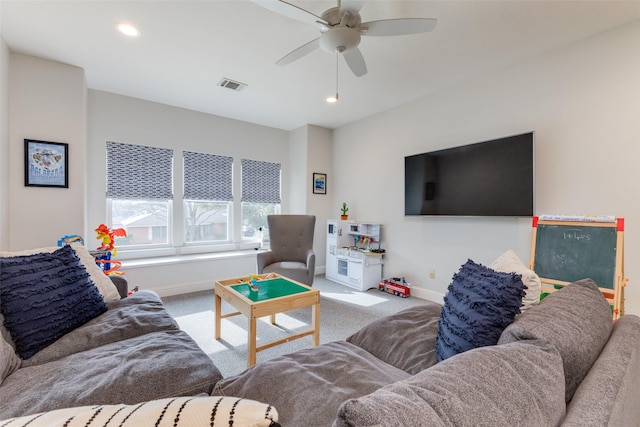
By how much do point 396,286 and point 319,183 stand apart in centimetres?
220

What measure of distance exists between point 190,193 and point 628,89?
491cm

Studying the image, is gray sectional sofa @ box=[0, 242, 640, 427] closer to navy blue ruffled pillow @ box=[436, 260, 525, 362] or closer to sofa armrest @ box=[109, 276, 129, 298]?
navy blue ruffled pillow @ box=[436, 260, 525, 362]

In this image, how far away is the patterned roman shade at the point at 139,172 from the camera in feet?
11.9

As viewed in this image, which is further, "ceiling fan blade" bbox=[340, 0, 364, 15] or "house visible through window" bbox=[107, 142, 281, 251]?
"house visible through window" bbox=[107, 142, 281, 251]

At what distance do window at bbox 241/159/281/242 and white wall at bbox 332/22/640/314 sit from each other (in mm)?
1870

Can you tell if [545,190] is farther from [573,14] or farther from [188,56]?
[188,56]

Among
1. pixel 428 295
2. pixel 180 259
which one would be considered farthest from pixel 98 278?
pixel 428 295

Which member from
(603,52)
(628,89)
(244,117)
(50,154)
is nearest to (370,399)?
(628,89)

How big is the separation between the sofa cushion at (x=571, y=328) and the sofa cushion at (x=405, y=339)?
0.50 metres

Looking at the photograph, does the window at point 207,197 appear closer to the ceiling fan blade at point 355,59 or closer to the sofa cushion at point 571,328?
the ceiling fan blade at point 355,59

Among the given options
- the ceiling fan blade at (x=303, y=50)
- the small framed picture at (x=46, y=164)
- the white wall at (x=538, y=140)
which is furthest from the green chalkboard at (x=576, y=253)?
the small framed picture at (x=46, y=164)

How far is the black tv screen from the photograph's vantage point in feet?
8.87

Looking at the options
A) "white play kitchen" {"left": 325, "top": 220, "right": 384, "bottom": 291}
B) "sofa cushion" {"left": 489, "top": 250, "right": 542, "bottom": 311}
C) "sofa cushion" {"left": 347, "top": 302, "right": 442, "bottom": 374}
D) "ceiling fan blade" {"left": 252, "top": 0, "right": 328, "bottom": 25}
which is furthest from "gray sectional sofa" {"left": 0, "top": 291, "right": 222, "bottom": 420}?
"white play kitchen" {"left": 325, "top": 220, "right": 384, "bottom": 291}

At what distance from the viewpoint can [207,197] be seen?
437cm
